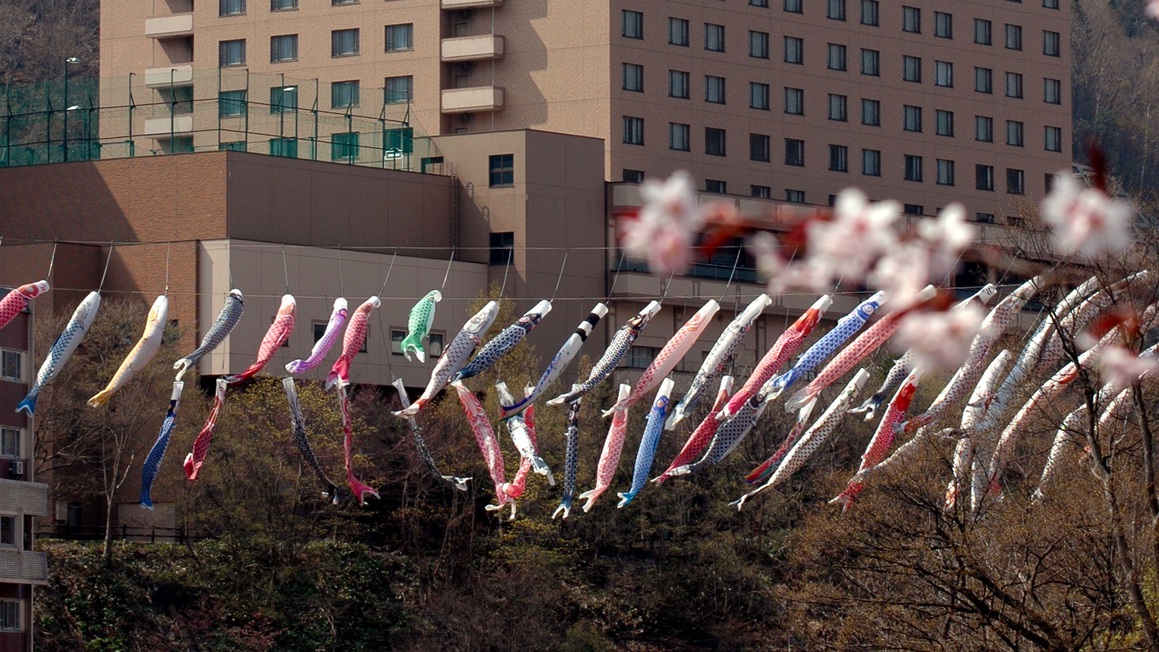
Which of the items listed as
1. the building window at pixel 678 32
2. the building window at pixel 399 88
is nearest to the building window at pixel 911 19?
the building window at pixel 678 32

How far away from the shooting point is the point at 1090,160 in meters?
8.89

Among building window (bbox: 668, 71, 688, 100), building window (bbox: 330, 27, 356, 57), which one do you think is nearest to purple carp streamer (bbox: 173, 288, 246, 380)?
building window (bbox: 668, 71, 688, 100)

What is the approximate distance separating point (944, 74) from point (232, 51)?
3510 cm

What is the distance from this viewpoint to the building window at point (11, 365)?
56.2 meters

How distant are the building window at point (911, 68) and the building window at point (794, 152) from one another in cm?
716

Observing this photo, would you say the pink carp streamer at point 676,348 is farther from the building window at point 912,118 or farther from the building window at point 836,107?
the building window at point 912,118

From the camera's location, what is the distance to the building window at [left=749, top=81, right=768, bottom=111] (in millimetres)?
94031

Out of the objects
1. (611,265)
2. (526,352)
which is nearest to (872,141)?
(611,265)

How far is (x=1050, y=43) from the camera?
10275cm

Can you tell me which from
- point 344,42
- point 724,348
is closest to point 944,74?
point 344,42

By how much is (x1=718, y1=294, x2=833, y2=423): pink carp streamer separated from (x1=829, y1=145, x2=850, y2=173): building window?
5236cm

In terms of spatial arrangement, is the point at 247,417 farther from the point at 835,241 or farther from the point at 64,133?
the point at 835,241

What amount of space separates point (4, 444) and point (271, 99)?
79.6ft

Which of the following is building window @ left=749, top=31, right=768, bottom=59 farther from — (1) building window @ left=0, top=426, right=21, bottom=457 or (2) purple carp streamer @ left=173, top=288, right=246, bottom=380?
(2) purple carp streamer @ left=173, top=288, right=246, bottom=380
